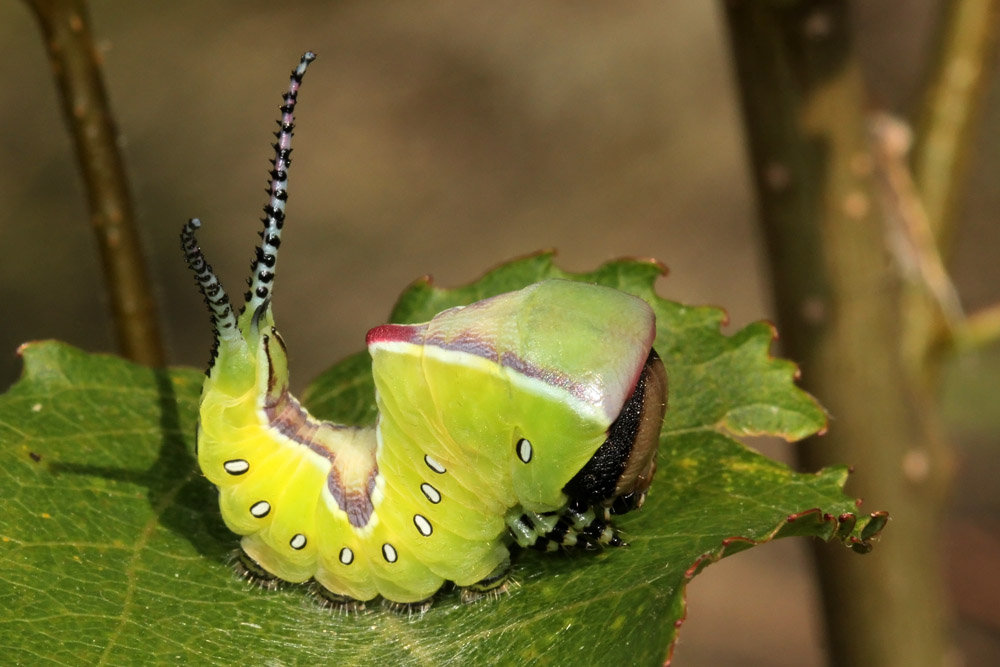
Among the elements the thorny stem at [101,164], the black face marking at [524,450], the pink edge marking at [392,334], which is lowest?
the black face marking at [524,450]

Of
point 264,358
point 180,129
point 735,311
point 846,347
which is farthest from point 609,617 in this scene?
point 180,129

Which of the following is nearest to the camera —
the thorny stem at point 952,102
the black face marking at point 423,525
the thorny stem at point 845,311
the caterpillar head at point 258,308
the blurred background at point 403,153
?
the caterpillar head at point 258,308

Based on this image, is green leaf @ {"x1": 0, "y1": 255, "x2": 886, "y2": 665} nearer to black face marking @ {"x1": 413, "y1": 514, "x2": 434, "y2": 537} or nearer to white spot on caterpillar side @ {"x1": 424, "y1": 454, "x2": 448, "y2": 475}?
black face marking @ {"x1": 413, "y1": 514, "x2": 434, "y2": 537}

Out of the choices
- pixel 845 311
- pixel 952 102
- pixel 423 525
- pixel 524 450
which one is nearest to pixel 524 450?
pixel 524 450

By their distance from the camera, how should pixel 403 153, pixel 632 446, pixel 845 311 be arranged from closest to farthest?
pixel 632 446 < pixel 845 311 < pixel 403 153

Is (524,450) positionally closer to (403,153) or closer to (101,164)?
(101,164)

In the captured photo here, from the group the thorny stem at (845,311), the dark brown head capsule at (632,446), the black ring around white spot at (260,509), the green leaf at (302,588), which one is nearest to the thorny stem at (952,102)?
the thorny stem at (845,311)

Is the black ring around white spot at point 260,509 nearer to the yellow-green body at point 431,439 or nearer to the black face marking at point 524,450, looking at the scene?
the yellow-green body at point 431,439
